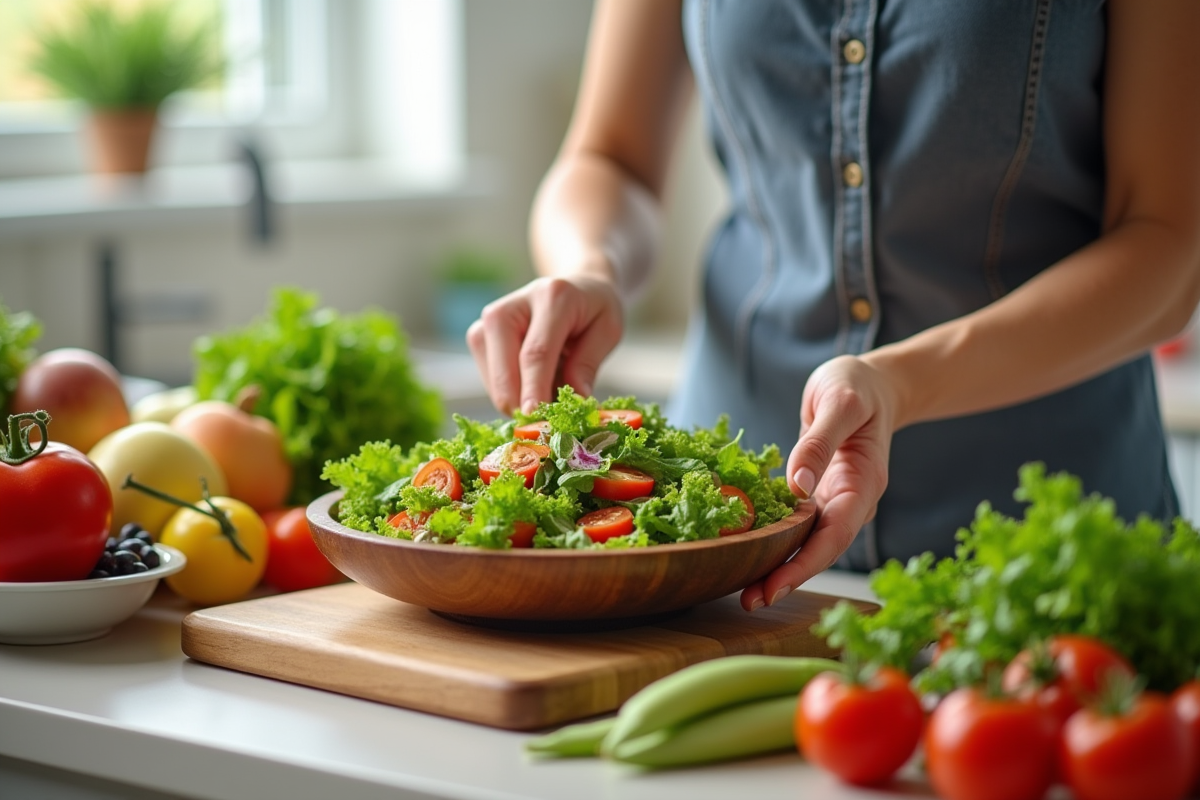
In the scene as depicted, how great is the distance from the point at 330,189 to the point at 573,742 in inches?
96.9

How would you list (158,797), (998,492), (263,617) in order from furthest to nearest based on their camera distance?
(998,492) < (263,617) < (158,797)

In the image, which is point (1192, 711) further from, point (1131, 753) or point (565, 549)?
point (565, 549)

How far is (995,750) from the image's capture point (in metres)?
0.77

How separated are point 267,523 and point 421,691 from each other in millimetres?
455

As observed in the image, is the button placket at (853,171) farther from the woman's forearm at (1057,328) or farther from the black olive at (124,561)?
the black olive at (124,561)

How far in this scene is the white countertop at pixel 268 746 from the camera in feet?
2.82

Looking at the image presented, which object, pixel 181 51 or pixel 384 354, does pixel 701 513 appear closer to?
pixel 384 354

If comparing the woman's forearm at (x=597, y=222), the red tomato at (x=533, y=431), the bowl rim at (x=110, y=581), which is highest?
the woman's forearm at (x=597, y=222)

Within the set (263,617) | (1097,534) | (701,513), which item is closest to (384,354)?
(263,617)

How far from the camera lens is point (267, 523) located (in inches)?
55.2

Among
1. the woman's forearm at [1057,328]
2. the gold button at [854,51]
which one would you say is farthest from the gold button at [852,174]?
the woman's forearm at [1057,328]

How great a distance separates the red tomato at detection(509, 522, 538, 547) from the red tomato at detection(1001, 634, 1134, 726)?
37 cm

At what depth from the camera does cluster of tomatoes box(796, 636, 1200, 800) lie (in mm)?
751

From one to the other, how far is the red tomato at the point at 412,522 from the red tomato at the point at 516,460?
0.06 metres
